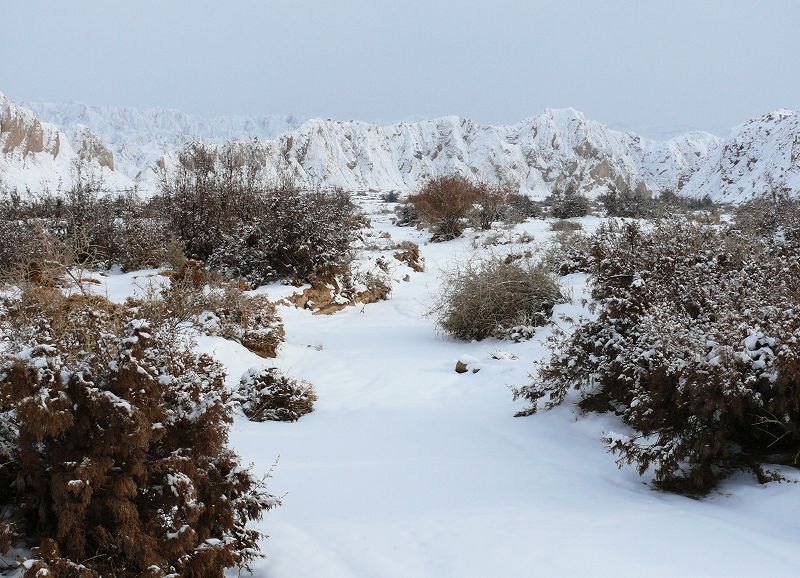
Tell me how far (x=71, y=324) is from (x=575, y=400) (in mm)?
4351

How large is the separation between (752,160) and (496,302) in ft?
139

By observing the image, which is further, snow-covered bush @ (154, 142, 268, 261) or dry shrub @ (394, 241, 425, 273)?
dry shrub @ (394, 241, 425, 273)

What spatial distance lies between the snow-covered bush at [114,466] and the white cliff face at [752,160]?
39270 millimetres

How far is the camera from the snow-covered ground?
111 inches

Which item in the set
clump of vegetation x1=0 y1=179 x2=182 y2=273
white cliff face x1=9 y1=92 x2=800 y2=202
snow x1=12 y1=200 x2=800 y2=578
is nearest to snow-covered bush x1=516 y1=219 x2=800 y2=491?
snow x1=12 y1=200 x2=800 y2=578

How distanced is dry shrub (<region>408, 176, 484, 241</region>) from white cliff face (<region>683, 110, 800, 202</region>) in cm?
2439

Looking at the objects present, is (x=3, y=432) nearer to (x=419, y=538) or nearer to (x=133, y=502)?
(x=133, y=502)

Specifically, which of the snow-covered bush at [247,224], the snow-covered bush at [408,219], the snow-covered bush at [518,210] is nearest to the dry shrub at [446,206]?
the snow-covered bush at [518,210]

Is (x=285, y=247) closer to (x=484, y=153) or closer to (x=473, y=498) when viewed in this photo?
(x=473, y=498)

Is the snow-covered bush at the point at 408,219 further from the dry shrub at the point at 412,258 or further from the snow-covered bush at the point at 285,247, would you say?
the snow-covered bush at the point at 285,247

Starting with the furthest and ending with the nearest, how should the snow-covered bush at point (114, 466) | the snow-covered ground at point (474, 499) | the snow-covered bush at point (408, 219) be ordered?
the snow-covered bush at point (408, 219) < the snow-covered ground at point (474, 499) < the snow-covered bush at point (114, 466)

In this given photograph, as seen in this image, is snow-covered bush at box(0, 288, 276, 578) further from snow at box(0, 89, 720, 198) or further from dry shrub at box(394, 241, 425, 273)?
snow at box(0, 89, 720, 198)

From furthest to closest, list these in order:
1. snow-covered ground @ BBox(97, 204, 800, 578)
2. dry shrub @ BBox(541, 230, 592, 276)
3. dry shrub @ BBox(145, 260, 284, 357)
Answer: dry shrub @ BBox(541, 230, 592, 276) → dry shrub @ BBox(145, 260, 284, 357) → snow-covered ground @ BBox(97, 204, 800, 578)

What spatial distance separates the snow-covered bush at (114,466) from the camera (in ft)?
7.30
